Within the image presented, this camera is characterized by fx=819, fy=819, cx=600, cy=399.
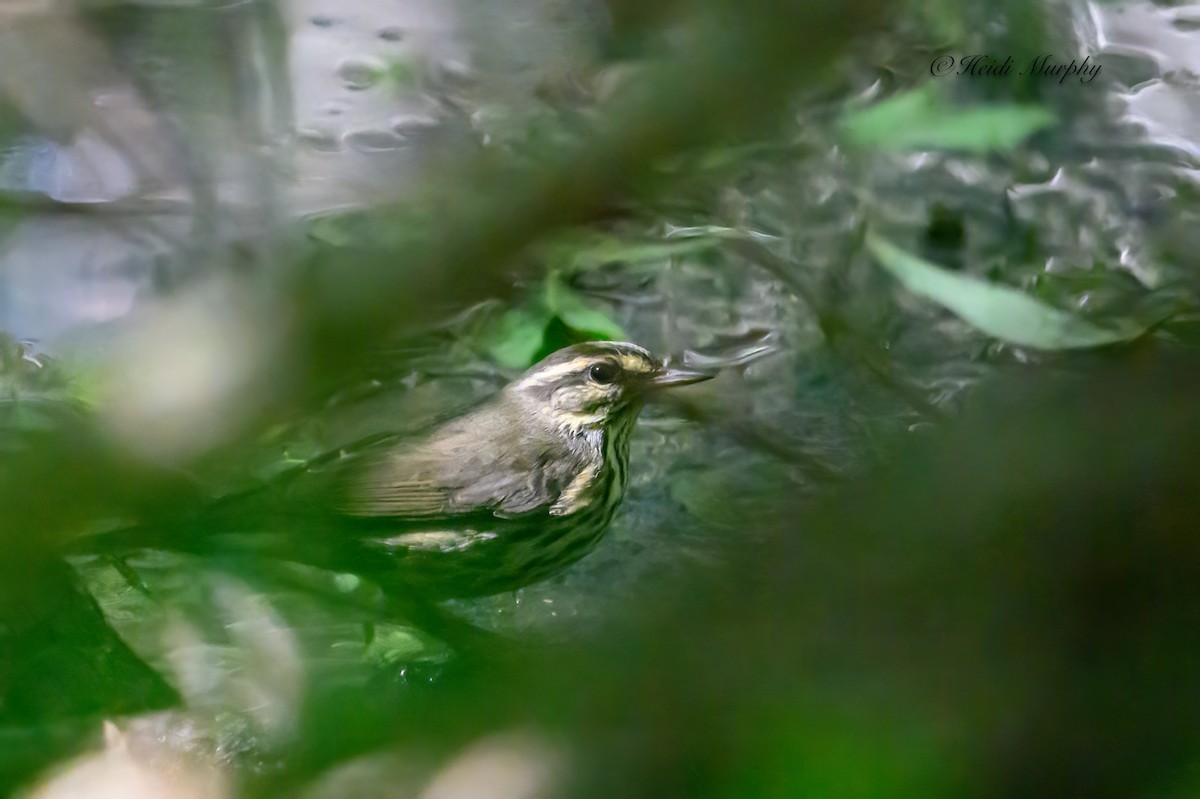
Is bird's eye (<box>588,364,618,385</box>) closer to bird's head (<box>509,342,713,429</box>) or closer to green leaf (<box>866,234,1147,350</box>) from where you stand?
bird's head (<box>509,342,713,429</box>)

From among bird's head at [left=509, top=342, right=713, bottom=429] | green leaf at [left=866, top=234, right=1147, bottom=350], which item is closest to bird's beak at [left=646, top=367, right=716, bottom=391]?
bird's head at [left=509, top=342, right=713, bottom=429]

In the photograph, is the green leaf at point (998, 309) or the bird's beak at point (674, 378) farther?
the bird's beak at point (674, 378)

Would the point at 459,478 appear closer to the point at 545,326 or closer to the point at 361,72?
the point at 545,326

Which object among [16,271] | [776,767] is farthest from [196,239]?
[776,767]

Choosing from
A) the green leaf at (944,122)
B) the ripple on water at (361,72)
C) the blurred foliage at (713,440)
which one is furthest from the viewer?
the ripple on water at (361,72)

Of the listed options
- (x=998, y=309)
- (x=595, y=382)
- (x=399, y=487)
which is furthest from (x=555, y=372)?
(x=998, y=309)

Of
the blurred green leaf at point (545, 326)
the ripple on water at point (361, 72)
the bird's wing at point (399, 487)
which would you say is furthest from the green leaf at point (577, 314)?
the ripple on water at point (361, 72)

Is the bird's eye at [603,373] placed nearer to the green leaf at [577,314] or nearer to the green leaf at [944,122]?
the green leaf at [577,314]
